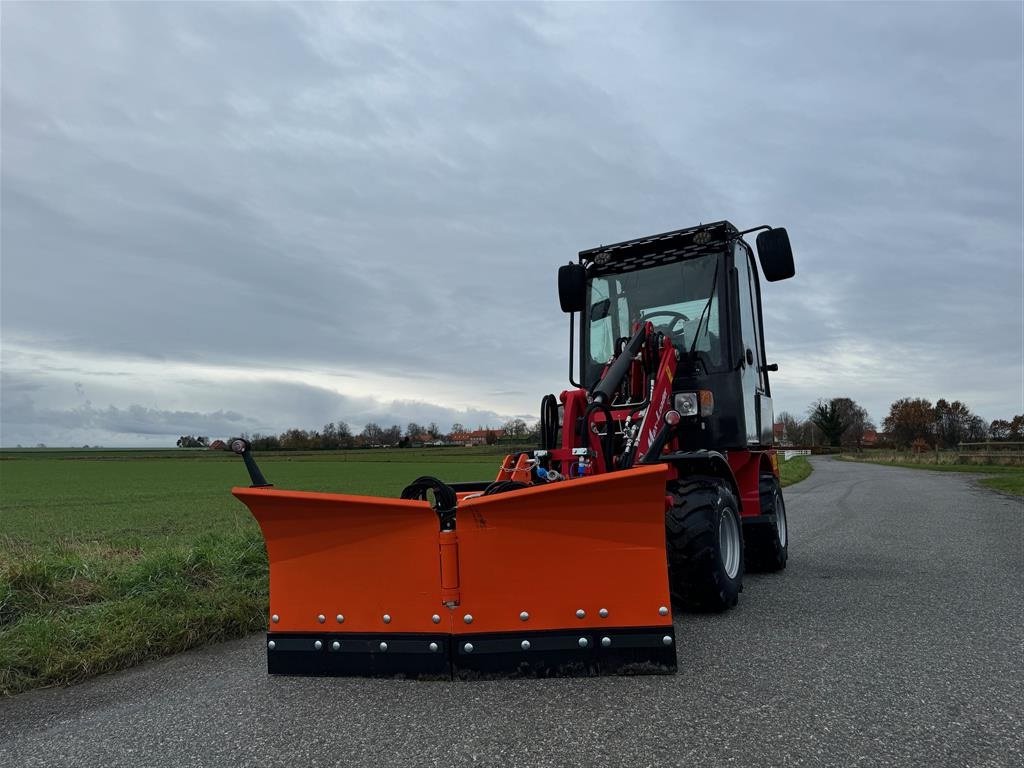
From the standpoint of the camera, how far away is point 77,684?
3.71m

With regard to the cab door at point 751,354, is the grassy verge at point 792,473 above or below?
below

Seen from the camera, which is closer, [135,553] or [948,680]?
[948,680]

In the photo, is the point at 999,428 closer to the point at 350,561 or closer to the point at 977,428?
the point at 977,428

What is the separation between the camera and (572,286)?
6055 millimetres

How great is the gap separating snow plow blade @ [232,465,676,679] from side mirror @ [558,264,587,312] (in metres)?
3.04

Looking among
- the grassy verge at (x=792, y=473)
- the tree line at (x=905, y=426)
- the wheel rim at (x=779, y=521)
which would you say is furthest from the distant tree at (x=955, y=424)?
the wheel rim at (x=779, y=521)

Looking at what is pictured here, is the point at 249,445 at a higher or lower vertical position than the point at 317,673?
higher

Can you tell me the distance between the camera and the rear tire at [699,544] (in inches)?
170

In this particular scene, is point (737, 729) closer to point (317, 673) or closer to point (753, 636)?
point (753, 636)

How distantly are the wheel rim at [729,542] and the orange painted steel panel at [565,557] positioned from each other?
4.73 feet

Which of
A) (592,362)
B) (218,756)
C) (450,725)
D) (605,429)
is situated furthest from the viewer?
(592,362)

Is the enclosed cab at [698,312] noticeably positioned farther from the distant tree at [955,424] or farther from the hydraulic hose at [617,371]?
the distant tree at [955,424]

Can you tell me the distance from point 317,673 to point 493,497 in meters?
1.26

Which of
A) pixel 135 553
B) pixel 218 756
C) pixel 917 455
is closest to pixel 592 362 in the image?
pixel 218 756
